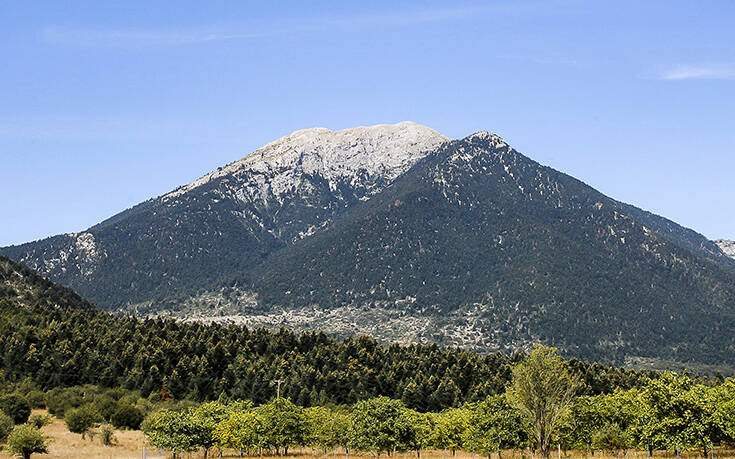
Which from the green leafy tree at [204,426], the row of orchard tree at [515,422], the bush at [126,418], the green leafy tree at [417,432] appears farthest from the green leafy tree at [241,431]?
the bush at [126,418]

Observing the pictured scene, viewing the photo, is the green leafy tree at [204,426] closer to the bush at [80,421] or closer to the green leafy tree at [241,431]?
the green leafy tree at [241,431]

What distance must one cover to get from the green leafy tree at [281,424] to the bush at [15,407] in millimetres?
42031

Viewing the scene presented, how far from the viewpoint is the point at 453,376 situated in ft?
530

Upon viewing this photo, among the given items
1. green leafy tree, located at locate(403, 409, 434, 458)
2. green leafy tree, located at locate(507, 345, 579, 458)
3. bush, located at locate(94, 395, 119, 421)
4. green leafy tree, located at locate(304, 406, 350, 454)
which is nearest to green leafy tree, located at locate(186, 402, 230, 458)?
green leafy tree, located at locate(304, 406, 350, 454)

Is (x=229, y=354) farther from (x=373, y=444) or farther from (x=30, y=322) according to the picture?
(x=373, y=444)

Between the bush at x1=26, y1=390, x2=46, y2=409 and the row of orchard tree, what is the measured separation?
164ft

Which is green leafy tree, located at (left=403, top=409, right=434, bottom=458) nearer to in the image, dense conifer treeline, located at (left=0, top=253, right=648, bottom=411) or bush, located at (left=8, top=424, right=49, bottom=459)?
bush, located at (left=8, top=424, right=49, bottom=459)

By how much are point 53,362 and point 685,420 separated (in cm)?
12946

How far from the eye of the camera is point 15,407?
380 feet

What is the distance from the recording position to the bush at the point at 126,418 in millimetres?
120250

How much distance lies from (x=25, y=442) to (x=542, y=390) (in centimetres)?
5536

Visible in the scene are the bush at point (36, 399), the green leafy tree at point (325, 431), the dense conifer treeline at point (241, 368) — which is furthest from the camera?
→ the dense conifer treeline at point (241, 368)

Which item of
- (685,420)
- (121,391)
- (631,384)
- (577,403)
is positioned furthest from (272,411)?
(631,384)

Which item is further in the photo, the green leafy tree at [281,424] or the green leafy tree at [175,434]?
the green leafy tree at [281,424]
